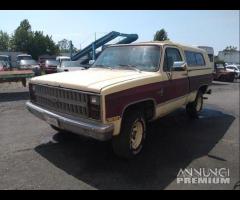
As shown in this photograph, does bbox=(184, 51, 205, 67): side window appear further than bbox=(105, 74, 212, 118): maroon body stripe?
Yes

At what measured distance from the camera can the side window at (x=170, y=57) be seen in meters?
6.11

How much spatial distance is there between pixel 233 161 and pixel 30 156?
3.54 m

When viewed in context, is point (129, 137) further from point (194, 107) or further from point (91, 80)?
point (194, 107)

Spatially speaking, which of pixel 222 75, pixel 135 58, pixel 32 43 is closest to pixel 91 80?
pixel 135 58

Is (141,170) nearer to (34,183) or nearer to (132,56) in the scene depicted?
(34,183)

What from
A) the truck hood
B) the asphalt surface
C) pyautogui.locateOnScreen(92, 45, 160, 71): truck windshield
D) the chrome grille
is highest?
pyautogui.locateOnScreen(92, 45, 160, 71): truck windshield

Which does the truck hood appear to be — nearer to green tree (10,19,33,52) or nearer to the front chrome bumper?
the front chrome bumper

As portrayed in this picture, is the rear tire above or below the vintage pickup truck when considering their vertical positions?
below

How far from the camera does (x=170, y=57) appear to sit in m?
6.40

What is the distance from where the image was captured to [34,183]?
400 cm

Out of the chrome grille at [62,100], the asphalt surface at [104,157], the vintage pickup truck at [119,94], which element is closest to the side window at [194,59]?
the vintage pickup truck at [119,94]

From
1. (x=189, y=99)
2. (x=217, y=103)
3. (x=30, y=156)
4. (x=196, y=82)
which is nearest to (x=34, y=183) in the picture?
(x=30, y=156)

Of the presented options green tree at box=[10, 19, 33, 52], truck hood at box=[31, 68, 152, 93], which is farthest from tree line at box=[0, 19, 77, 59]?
truck hood at box=[31, 68, 152, 93]

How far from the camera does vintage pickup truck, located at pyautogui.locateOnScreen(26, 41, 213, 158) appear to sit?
4.38 meters
